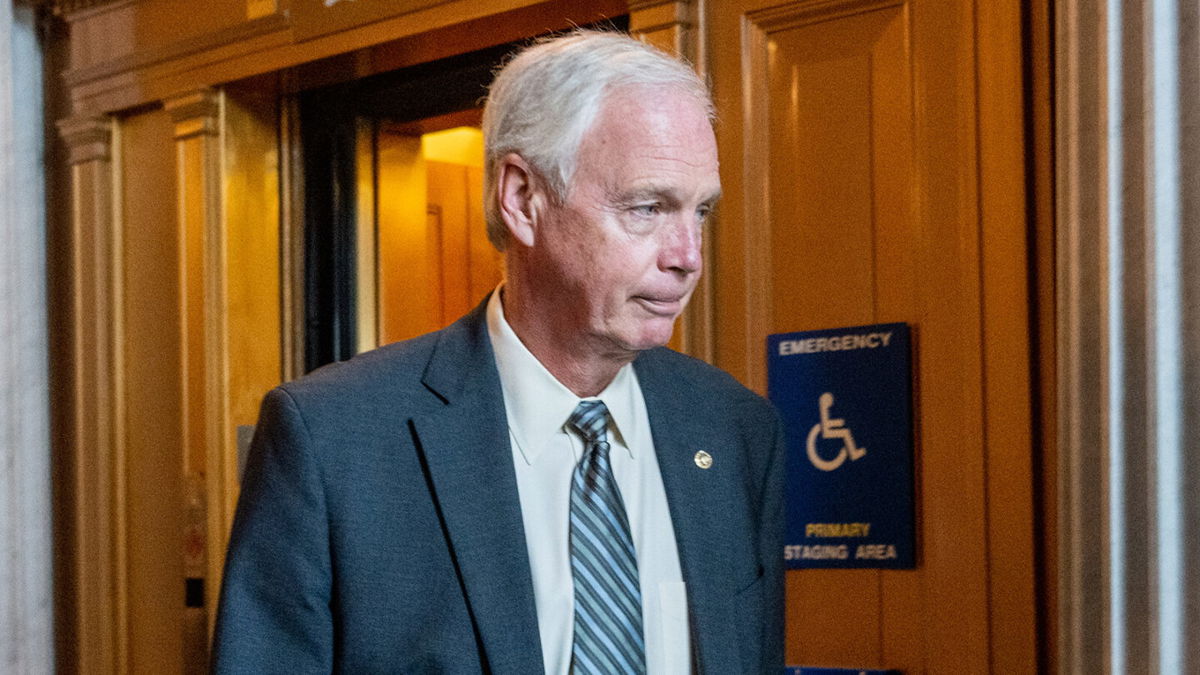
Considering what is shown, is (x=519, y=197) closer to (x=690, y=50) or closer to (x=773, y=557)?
(x=773, y=557)

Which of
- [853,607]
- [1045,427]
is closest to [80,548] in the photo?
[853,607]

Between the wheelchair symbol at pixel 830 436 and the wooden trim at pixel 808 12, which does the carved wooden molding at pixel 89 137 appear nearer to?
the wooden trim at pixel 808 12

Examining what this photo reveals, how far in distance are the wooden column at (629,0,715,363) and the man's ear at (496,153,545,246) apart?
1.50m

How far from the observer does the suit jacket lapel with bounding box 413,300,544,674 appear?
1.97 meters

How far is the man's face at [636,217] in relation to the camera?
2.03 m

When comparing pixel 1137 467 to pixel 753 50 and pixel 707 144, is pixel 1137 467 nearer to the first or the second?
pixel 707 144

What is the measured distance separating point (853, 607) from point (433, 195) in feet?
6.78

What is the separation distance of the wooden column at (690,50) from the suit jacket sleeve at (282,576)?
5.81 ft

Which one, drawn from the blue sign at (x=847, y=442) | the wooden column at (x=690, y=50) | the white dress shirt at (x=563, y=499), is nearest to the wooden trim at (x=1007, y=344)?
the blue sign at (x=847, y=442)

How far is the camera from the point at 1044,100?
10.2ft

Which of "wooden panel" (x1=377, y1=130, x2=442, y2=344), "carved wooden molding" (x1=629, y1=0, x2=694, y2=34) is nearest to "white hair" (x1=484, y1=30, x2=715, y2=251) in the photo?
"carved wooden molding" (x1=629, y1=0, x2=694, y2=34)

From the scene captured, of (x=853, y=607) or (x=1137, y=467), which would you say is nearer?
(x=1137, y=467)

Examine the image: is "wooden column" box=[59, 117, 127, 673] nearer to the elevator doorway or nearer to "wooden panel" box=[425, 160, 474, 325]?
the elevator doorway

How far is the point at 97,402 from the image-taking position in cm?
502
